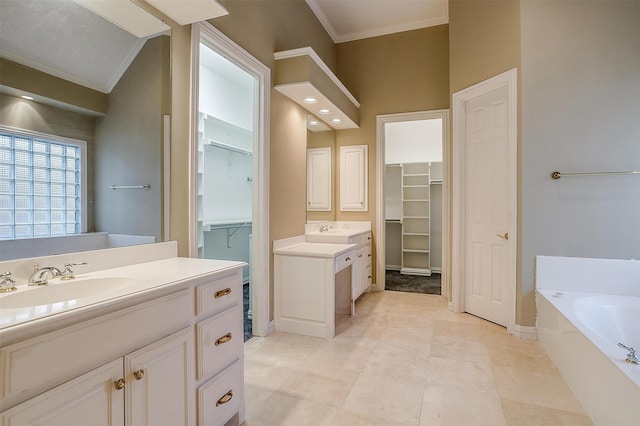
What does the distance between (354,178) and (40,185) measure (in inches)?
143

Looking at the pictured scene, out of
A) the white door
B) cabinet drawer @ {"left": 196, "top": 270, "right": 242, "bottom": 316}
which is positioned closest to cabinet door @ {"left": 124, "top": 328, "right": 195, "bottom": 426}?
cabinet drawer @ {"left": 196, "top": 270, "right": 242, "bottom": 316}

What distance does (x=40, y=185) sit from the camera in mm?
1347

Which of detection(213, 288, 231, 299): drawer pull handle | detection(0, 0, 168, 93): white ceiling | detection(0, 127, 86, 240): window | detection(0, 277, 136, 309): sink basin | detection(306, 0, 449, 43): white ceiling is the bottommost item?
detection(213, 288, 231, 299): drawer pull handle

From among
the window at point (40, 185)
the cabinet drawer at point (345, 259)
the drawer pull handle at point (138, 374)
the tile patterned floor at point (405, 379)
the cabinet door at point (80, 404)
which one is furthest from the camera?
the cabinet drawer at point (345, 259)

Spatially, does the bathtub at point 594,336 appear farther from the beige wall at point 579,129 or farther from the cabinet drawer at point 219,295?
the cabinet drawer at point 219,295

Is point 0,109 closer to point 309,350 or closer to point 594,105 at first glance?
point 309,350

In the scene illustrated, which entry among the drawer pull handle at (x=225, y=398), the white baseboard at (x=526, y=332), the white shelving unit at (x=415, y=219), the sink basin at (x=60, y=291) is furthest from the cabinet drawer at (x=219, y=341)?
the white shelving unit at (x=415, y=219)

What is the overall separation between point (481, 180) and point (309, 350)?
2350 mm

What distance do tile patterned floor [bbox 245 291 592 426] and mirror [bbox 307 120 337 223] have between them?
143 centimetres

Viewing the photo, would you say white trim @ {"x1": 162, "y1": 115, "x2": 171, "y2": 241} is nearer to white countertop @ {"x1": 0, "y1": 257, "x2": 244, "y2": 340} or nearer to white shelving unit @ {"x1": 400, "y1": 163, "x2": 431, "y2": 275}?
white countertop @ {"x1": 0, "y1": 257, "x2": 244, "y2": 340}

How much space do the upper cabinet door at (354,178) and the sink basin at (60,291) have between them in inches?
136

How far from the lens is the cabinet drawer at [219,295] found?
1.41 m

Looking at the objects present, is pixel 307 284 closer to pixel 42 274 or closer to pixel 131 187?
pixel 131 187

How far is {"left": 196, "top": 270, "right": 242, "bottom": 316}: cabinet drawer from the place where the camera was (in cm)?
141
